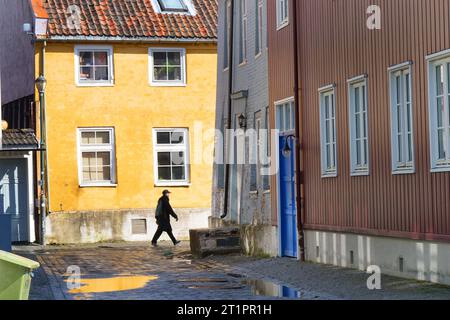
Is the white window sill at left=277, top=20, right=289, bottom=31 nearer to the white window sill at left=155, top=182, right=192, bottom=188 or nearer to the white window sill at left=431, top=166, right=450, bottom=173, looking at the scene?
the white window sill at left=431, top=166, right=450, bottom=173

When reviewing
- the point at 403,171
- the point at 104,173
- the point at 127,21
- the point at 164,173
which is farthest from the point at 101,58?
the point at 403,171

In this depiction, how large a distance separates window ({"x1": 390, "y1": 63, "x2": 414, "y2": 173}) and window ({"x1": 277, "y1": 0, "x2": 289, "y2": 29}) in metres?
6.17

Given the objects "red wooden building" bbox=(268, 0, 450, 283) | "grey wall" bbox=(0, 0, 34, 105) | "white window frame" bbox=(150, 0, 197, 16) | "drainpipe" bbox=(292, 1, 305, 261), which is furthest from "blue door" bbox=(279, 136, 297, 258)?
"white window frame" bbox=(150, 0, 197, 16)

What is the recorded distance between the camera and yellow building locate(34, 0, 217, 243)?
3653cm

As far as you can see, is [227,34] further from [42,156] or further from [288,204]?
[42,156]

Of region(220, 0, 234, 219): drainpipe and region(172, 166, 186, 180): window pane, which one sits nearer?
region(220, 0, 234, 219): drainpipe

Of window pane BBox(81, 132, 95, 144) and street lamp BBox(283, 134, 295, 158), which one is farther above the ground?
window pane BBox(81, 132, 95, 144)

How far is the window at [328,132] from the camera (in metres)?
21.6

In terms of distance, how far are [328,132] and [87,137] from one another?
16207 millimetres
